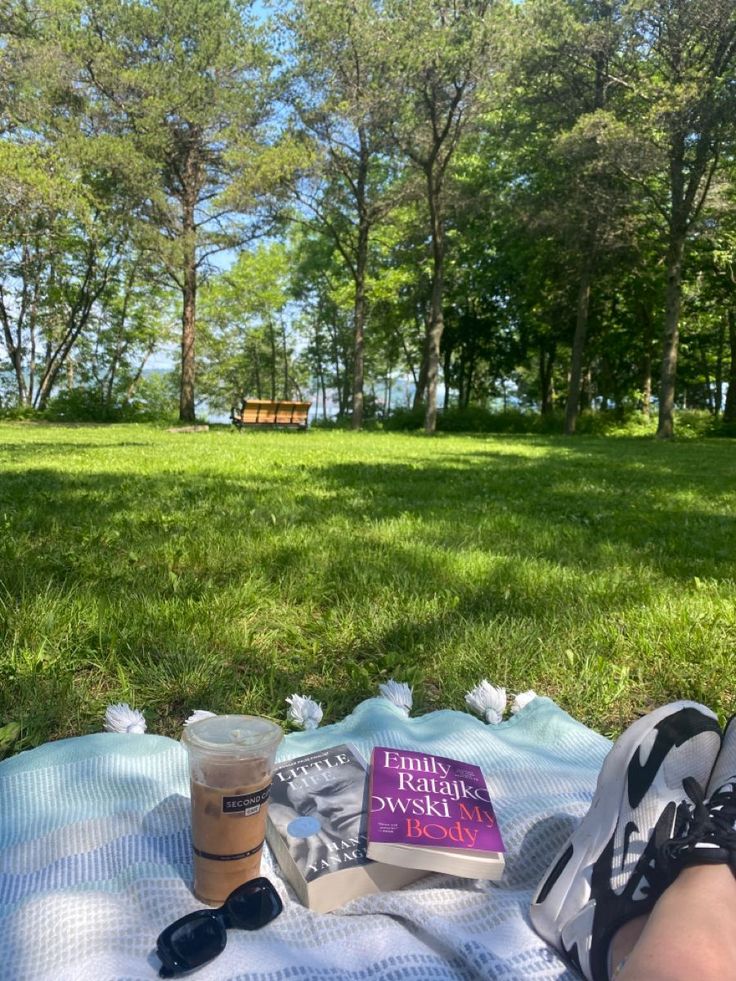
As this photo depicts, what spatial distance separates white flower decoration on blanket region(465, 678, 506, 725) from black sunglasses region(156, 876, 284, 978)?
1.12 meters

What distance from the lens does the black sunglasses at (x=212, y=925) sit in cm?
113

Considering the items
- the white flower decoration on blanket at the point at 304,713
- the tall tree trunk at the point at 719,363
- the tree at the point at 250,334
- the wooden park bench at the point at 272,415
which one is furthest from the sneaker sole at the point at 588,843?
the tall tree trunk at the point at 719,363

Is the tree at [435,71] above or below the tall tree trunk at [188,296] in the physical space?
above

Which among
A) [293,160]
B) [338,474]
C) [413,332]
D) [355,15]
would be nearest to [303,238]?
[413,332]

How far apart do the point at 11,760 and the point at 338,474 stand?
6088 millimetres

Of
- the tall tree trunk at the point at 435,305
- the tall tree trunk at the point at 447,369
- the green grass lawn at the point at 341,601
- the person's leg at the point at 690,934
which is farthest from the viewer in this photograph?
the tall tree trunk at the point at 447,369

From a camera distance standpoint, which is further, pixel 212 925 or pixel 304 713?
pixel 304 713

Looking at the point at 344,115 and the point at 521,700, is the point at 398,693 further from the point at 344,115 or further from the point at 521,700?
the point at 344,115

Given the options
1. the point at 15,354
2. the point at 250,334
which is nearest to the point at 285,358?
the point at 250,334

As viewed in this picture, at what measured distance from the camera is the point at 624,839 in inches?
51.5

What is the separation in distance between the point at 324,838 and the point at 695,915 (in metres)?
0.70

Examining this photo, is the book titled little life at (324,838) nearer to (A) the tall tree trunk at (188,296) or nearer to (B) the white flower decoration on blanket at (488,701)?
(B) the white flower decoration on blanket at (488,701)

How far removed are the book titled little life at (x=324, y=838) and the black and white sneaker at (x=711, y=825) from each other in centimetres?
52

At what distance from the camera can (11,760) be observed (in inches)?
70.5
